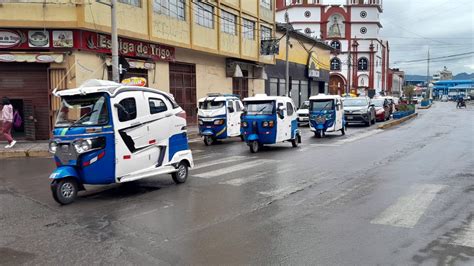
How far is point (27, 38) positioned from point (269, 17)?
22.9 m

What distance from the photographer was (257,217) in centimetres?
720

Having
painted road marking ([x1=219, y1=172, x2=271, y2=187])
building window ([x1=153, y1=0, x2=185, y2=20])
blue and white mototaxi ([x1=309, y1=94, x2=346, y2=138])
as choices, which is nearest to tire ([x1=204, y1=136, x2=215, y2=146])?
blue and white mototaxi ([x1=309, y1=94, x2=346, y2=138])

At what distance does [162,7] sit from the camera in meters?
23.6

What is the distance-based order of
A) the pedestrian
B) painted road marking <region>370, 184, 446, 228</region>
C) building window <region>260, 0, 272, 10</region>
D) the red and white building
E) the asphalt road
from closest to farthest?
the asphalt road, painted road marking <region>370, 184, 446, 228</region>, the pedestrian, building window <region>260, 0, 272, 10</region>, the red and white building

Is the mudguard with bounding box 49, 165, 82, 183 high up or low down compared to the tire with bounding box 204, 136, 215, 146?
up

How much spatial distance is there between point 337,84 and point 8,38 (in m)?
70.2

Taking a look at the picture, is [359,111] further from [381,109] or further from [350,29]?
[350,29]

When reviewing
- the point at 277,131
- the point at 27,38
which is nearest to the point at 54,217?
the point at 277,131

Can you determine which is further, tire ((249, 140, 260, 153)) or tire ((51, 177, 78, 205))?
tire ((249, 140, 260, 153))

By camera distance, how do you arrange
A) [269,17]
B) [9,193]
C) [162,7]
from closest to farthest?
[9,193] < [162,7] < [269,17]

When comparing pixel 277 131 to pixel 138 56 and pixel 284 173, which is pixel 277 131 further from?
pixel 138 56

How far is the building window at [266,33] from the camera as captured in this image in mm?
36344

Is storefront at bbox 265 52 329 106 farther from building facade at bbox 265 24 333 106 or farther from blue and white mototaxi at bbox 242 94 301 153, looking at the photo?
blue and white mototaxi at bbox 242 94 301 153

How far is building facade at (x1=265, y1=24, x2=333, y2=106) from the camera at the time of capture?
40844mm
